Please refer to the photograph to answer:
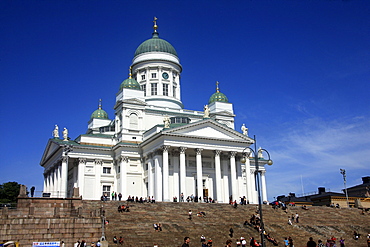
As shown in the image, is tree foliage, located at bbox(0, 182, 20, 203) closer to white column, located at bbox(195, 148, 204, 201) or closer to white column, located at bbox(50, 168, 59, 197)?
white column, located at bbox(50, 168, 59, 197)

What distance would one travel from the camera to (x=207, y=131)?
183ft

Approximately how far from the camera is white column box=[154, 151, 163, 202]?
5250 cm

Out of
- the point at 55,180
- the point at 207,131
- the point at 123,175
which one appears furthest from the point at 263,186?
the point at 55,180

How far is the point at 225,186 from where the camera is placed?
5684cm

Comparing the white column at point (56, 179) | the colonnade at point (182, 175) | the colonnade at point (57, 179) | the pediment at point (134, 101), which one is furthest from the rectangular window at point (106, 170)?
the pediment at point (134, 101)

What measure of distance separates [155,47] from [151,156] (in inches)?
888

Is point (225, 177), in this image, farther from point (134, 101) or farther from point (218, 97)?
point (218, 97)

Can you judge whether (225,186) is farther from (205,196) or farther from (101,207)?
(101,207)

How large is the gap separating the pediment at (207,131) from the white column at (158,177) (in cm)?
372

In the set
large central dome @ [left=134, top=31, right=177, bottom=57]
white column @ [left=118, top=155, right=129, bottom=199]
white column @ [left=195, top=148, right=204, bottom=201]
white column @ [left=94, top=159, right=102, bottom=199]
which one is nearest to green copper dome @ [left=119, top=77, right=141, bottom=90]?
large central dome @ [left=134, top=31, right=177, bottom=57]

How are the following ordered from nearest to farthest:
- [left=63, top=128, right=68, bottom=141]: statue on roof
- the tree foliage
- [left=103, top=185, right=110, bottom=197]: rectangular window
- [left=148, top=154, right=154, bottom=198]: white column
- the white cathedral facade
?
the white cathedral facade → [left=148, top=154, right=154, bottom=198]: white column → [left=103, top=185, right=110, bottom=197]: rectangular window → [left=63, top=128, right=68, bottom=141]: statue on roof → the tree foliage

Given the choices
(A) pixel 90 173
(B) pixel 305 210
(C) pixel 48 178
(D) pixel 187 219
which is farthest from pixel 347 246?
(C) pixel 48 178

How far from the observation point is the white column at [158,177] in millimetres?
52500

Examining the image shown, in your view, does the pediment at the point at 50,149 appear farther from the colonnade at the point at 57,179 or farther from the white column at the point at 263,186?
the white column at the point at 263,186
